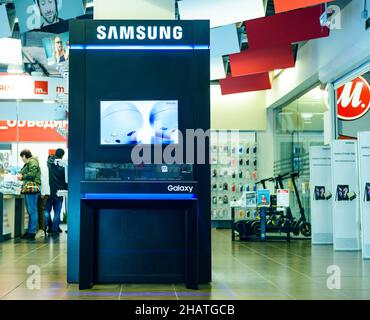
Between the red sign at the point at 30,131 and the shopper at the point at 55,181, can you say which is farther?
the red sign at the point at 30,131

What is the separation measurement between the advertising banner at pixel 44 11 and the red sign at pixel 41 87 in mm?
5700

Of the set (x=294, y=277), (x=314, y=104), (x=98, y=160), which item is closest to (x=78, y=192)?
(x=98, y=160)

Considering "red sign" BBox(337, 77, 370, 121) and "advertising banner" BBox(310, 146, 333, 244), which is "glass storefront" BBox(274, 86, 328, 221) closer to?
"red sign" BBox(337, 77, 370, 121)

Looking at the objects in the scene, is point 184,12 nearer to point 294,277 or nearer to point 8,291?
point 294,277

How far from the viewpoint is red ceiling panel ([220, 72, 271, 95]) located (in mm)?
13531

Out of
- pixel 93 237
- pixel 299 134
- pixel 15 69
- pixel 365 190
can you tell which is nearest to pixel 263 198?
pixel 299 134

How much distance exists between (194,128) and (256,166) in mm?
10173

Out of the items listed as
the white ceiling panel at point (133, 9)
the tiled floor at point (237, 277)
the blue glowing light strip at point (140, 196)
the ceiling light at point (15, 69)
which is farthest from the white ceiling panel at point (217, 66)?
the ceiling light at point (15, 69)

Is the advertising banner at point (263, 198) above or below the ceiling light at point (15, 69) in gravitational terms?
below

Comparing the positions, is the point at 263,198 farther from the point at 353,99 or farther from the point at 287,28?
the point at 287,28

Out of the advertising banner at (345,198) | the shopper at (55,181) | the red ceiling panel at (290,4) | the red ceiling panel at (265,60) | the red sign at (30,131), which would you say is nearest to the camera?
the red ceiling panel at (290,4)

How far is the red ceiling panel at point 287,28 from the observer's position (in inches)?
368

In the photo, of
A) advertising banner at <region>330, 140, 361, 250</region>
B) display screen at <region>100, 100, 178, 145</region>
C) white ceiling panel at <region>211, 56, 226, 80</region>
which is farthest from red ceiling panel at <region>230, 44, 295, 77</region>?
display screen at <region>100, 100, 178, 145</region>

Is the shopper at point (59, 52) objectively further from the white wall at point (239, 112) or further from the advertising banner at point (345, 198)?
the white wall at point (239, 112)
